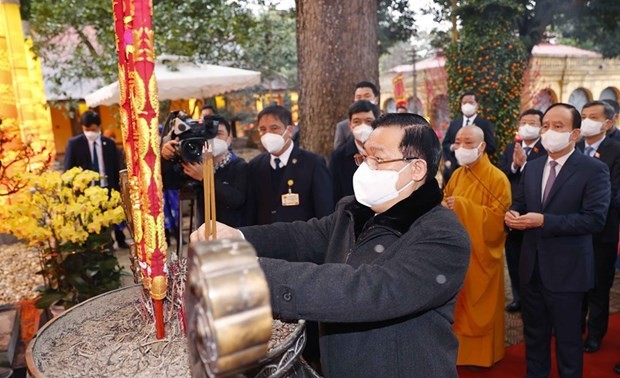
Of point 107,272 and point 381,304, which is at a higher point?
point 381,304

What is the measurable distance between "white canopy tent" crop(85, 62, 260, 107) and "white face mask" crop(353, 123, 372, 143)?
449cm

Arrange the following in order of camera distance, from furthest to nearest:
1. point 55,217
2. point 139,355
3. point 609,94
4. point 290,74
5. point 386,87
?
point 386,87, point 609,94, point 290,74, point 55,217, point 139,355

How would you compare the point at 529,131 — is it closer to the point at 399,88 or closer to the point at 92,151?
the point at 399,88

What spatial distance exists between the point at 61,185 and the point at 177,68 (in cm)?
564

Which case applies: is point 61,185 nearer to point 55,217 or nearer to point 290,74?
point 55,217

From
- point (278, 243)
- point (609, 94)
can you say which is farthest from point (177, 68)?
point (609, 94)

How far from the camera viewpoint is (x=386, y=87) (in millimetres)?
25391

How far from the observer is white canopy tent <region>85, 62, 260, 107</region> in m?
7.35

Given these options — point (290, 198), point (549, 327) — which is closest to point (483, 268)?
point (549, 327)

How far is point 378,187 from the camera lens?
1.52 meters

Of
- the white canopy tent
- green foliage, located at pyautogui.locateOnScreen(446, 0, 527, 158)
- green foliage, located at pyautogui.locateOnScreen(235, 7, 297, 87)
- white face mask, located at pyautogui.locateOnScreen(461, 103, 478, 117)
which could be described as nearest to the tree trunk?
white face mask, located at pyautogui.locateOnScreen(461, 103, 478, 117)

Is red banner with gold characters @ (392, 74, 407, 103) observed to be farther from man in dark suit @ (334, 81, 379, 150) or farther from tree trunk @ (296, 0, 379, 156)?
man in dark suit @ (334, 81, 379, 150)

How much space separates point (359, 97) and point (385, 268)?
10.1ft

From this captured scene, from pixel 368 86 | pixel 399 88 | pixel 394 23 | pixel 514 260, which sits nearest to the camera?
pixel 368 86
